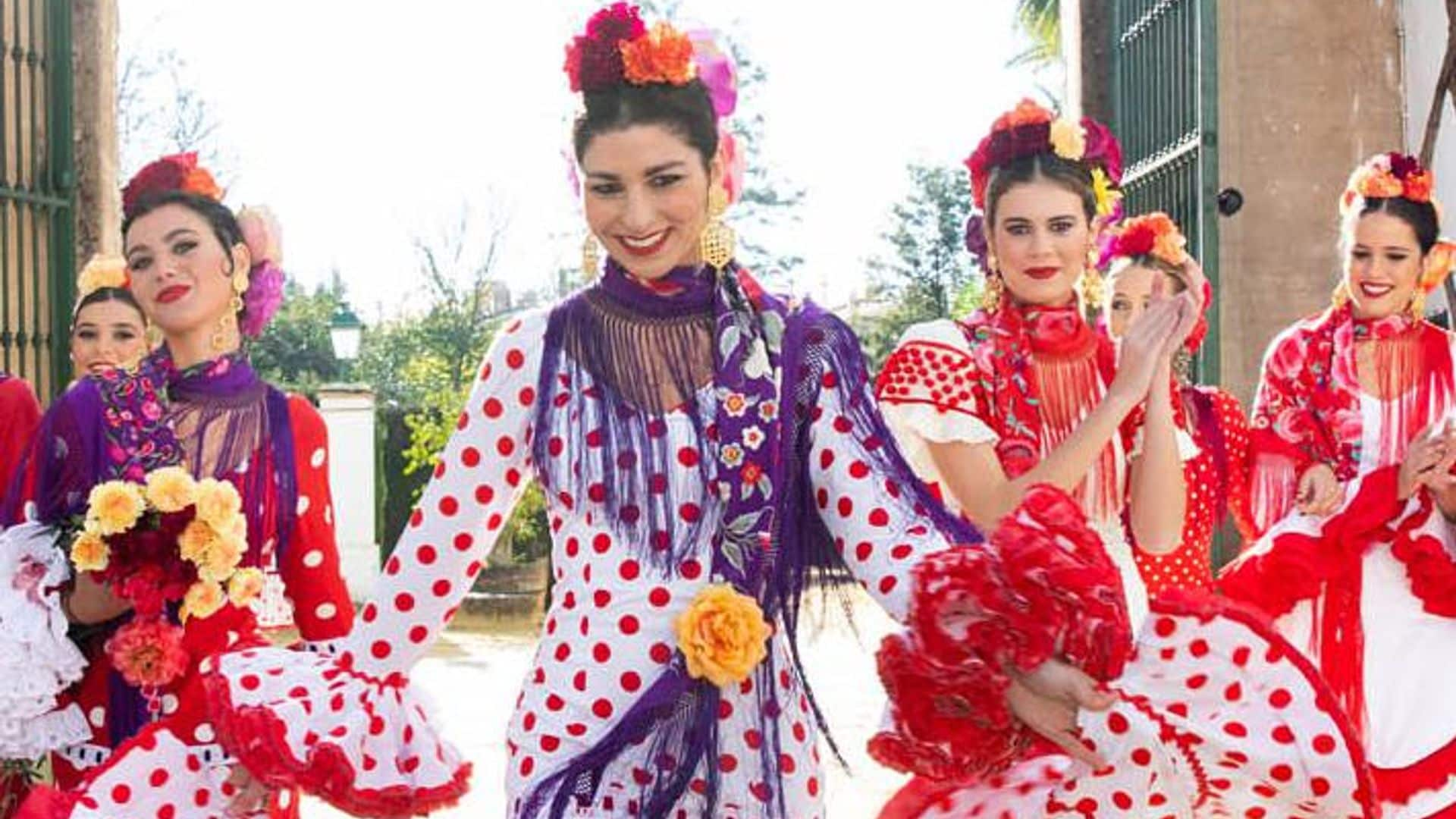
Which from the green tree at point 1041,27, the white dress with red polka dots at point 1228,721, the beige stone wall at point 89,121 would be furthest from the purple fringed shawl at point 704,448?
the green tree at point 1041,27

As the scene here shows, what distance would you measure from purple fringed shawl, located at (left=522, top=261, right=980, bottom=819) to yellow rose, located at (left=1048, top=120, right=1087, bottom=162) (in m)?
0.97

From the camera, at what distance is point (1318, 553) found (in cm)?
480

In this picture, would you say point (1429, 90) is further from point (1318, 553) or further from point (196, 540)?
point (196, 540)

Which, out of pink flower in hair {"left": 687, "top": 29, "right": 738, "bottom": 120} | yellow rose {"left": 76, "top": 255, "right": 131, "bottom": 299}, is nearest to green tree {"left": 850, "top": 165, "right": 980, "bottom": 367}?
yellow rose {"left": 76, "top": 255, "right": 131, "bottom": 299}

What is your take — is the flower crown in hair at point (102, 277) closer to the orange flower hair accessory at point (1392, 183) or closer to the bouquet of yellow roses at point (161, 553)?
the bouquet of yellow roses at point (161, 553)

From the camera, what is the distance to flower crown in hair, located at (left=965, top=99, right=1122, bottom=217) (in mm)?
3674

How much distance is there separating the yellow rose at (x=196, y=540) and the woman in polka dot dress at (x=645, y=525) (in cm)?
85

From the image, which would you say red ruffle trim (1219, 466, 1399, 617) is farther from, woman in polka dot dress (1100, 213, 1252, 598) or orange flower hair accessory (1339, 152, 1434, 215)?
orange flower hair accessory (1339, 152, 1434, 215)

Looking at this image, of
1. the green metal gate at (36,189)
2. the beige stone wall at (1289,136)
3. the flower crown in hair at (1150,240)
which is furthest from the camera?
the beige stone wall at (1289,136)

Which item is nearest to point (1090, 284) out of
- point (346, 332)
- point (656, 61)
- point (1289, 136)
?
point (656, 61)

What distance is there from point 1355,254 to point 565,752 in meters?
2.94

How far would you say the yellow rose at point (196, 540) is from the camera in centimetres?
363

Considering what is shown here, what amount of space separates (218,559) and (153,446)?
413 millimetres

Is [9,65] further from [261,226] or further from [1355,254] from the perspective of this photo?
[1355,254]
